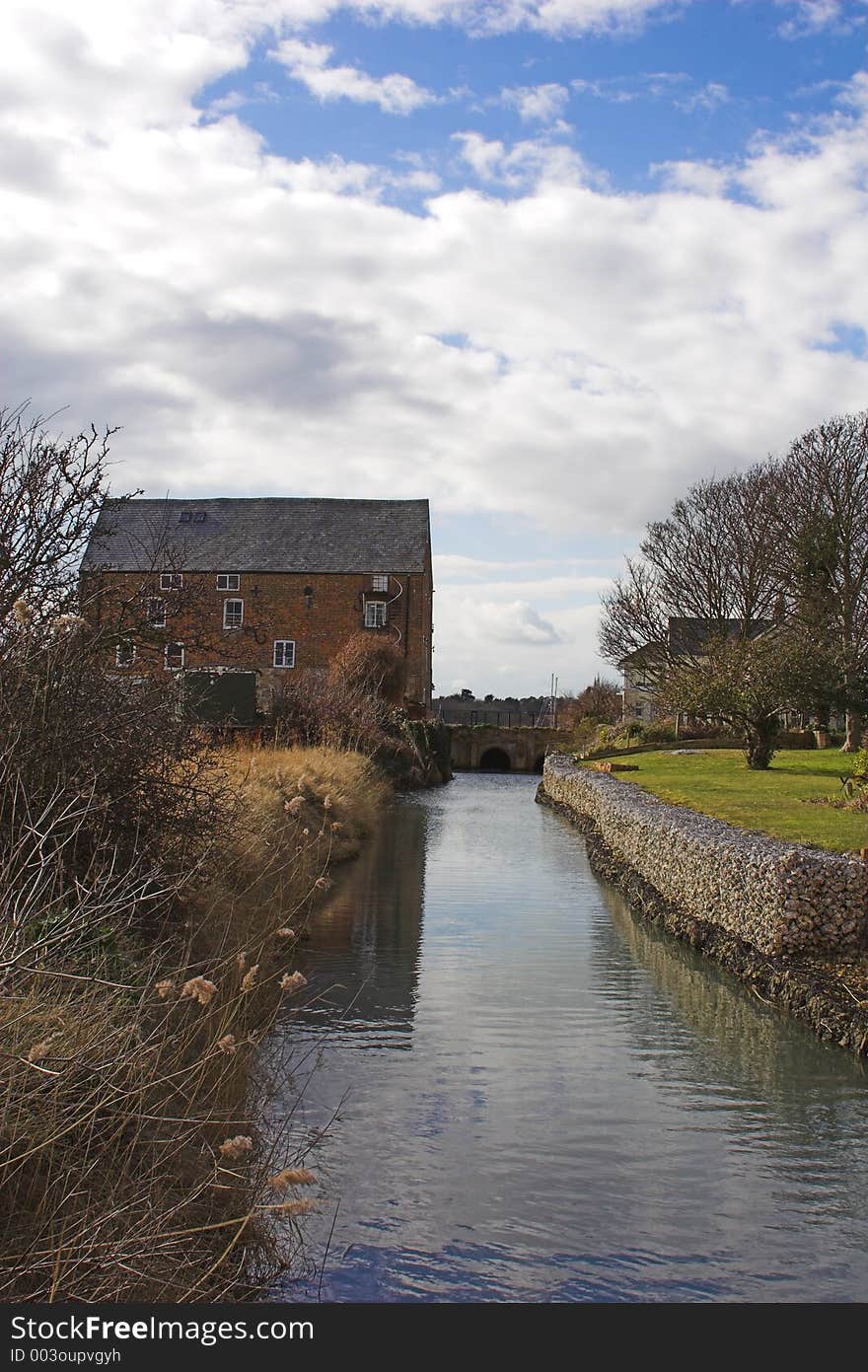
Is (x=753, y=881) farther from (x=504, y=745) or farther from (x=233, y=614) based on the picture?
(x=504, y=745)

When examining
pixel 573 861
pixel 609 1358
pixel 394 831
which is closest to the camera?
pixel 609 1358

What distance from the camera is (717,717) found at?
3516 centimetres

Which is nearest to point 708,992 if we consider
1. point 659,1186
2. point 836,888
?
point 836,888

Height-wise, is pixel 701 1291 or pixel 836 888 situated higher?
pixel 836 888

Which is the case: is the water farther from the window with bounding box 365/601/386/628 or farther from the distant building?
the window with bounding box 365/601/386/628

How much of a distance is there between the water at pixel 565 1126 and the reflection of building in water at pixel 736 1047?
0.10ft

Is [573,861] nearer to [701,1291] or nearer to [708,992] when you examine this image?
[708,992]

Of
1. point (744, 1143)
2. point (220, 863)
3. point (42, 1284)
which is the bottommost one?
point (744, 1143)

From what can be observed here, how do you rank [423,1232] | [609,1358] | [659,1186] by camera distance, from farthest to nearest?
[659,1186], [423,1232], [609,1358]

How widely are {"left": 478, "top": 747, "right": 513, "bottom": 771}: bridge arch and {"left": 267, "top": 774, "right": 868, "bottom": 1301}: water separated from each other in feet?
181

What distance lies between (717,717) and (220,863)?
2573cm

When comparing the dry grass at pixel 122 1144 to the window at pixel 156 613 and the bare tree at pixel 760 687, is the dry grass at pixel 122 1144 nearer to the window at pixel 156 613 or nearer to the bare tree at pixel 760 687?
the window at pixel 156 613

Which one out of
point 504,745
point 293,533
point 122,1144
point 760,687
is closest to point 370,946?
point 122,1144

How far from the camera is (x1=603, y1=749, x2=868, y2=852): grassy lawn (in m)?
16.9
